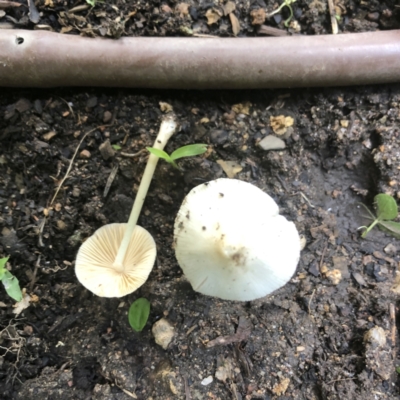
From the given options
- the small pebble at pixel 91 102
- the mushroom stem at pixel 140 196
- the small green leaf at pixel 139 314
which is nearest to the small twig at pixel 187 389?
the small green leaf at pixel 139 314

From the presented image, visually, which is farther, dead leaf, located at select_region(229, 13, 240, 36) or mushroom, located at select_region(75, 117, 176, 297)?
dead leaf, located at select_region(229, 13, 240, 36)

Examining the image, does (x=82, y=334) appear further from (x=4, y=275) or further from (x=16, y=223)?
(x=16, y=223)

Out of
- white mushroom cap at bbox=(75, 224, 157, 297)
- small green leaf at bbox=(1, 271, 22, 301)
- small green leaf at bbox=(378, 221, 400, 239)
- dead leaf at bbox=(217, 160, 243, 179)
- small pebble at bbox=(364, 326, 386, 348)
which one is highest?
dead leaf at bbox=(217, 160, 243, 179)

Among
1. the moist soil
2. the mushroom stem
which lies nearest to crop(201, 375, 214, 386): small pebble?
the moist soil

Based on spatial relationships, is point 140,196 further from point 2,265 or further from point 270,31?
point 270,31

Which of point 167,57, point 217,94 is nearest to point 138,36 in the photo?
point 167,57

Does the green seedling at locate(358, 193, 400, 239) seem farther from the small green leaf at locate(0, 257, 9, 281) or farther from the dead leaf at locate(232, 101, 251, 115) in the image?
the small green leaf at locate(0, 257, 9, 281)
